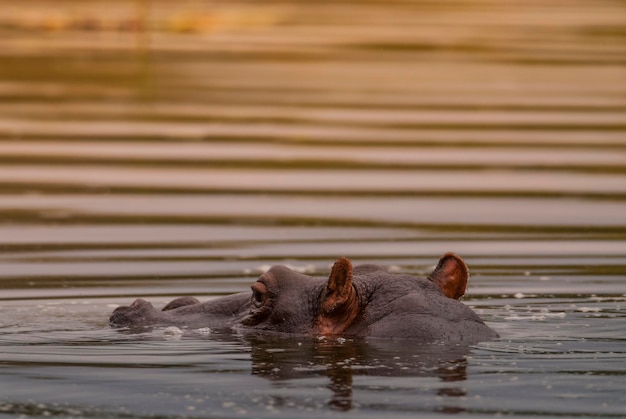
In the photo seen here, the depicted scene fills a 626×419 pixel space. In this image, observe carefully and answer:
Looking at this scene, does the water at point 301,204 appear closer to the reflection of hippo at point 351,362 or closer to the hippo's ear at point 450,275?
the reflection of hippo at point 351,362

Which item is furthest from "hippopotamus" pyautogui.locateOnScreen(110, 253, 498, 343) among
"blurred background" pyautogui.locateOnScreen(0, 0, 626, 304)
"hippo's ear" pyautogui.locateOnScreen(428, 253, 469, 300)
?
"blurred background" pyautogui.locateOnScreen(0, 0, 626, 304)

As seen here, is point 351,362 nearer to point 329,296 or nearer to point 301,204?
point 329,296

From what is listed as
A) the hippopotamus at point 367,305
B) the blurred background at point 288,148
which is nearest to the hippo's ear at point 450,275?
the hippopotamus at point 367,305

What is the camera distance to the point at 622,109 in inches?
1038

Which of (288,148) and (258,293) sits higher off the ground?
(288,148)

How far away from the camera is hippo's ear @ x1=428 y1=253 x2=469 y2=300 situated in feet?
33.9

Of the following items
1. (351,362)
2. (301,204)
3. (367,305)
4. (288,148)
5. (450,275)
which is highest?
(288,148)

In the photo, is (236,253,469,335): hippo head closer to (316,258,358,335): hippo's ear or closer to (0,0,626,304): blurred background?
(316,258,358,335): hippo's ear

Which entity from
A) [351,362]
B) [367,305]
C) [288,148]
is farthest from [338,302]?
[288,148]

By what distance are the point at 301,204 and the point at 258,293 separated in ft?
24.4

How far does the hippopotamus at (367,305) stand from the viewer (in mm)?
9984

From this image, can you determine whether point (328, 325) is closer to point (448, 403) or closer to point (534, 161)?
point (448, 403)

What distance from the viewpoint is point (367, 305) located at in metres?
10.2

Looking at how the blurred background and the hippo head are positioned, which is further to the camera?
the blurred background
